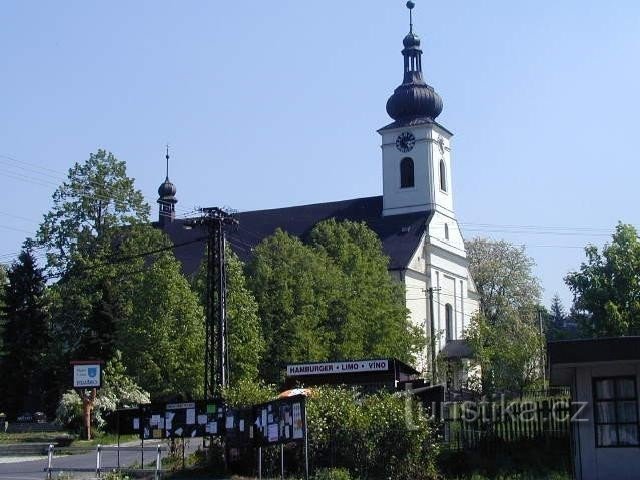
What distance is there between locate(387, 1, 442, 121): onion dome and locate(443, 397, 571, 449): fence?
53413 millimetres

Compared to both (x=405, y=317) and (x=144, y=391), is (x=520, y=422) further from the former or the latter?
(x=405, y=317)

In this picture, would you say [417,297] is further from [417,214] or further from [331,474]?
[331,474]

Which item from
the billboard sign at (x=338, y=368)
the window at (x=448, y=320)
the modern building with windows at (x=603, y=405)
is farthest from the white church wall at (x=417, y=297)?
the modern building with windows at (x=603, y=405)

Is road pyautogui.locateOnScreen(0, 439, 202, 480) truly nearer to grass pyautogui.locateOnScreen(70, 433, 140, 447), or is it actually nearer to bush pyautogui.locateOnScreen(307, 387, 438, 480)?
grass pyautogui.locateOnScreen(70, 433, 140, 447)

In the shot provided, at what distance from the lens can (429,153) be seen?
75.2m

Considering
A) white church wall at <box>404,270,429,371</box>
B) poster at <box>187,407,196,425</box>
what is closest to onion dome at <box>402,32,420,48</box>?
white church wall at <box>404,270,429,371</box>

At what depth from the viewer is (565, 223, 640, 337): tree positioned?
168 feet

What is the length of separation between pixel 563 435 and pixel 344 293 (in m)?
32.6

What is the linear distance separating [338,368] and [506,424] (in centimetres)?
1204

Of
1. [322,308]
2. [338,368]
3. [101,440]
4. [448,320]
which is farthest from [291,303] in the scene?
[448,320]

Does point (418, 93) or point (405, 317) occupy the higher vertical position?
point (418, 93)

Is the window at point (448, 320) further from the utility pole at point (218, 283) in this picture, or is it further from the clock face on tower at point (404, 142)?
the utility pole at point (218, 283)

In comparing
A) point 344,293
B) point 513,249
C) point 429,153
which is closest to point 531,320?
point 513,249

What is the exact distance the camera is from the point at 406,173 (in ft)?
250
